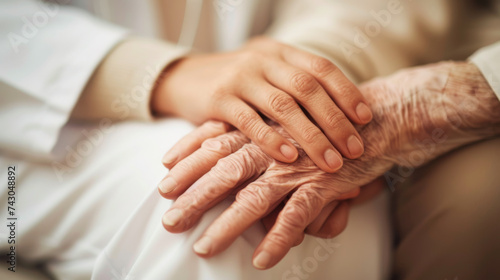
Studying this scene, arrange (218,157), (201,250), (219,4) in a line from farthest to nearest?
(219,4) → (218,157) → (201,250)

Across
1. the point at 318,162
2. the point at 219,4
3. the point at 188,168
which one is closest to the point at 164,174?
the point at 188,168

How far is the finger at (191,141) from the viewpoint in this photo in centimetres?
58

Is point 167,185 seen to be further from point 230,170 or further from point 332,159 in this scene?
point 332,159

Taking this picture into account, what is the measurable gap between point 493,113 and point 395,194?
25 cm

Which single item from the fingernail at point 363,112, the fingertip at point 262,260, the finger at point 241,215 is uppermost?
the finger at point 241,215

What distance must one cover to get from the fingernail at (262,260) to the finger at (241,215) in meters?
0.04

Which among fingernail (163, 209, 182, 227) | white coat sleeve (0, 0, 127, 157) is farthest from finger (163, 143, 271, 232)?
white coat sleeve (0, 0, 127, 157)

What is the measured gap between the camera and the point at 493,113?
61 centimetres

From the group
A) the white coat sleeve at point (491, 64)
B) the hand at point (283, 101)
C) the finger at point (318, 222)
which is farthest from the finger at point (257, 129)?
the white coat sleeve at point (491, 64)

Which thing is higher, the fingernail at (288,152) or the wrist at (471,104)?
the fingernail at (288,152)

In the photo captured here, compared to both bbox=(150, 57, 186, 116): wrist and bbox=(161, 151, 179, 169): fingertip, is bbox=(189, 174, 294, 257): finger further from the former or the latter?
bbox=(150, 57, 186, 116): wrist

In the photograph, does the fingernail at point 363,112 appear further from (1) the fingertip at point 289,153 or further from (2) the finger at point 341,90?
(1) the fingertip at point 289,153

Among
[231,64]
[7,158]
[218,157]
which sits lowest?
[218,157]

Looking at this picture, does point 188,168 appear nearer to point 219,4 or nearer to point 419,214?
point 419,214
